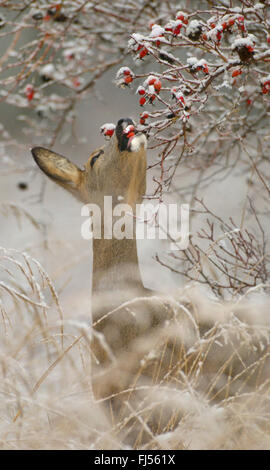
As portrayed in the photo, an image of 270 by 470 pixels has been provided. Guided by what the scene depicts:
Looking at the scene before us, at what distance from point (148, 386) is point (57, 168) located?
4.06 feet

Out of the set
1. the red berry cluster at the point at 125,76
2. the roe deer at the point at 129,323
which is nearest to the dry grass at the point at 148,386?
the roe deer at the point at 129,323

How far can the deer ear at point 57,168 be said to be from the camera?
2.99 meters

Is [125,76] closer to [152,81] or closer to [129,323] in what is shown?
[152,81]

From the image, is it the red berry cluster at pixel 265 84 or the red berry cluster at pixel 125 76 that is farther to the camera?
the red berry cluster at pixel 265 84

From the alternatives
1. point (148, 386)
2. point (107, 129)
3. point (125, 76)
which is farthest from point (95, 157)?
point (148, 386)

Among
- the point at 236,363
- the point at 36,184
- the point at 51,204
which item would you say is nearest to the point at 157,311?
the point at 236,363

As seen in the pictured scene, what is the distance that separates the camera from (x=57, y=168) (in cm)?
303

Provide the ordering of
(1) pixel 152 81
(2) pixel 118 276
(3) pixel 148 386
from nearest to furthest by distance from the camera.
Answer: (1) pixel 152 81
(3) pixel 148 386
(2) pixel 118 276

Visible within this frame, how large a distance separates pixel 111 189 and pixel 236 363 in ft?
3.51

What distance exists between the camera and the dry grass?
2012 mm

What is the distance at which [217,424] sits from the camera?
205cm

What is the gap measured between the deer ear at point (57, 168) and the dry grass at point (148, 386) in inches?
22.5

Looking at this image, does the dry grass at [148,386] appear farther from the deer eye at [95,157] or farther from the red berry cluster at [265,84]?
the red berry cluster at [265,84]

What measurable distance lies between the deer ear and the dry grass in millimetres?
572
